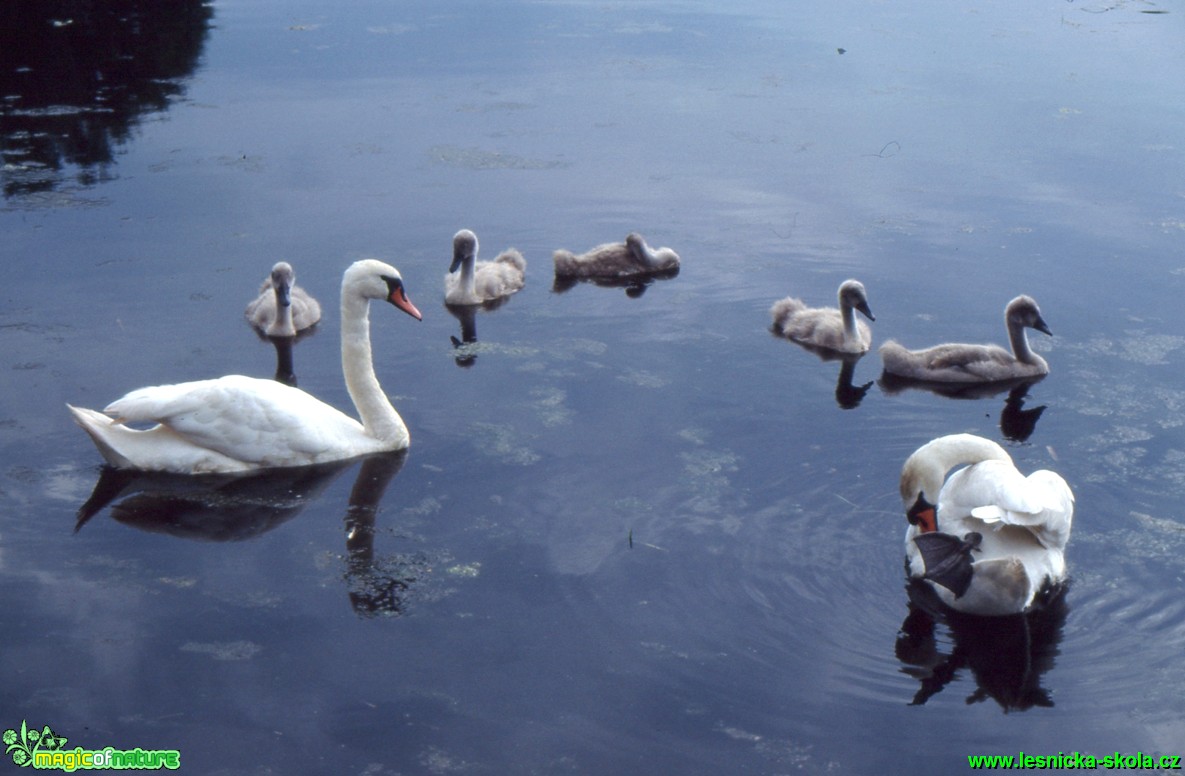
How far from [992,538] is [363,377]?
13.2 feet

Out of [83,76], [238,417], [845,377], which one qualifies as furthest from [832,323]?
[83,76]

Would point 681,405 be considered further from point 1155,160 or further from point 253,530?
point 1155,160

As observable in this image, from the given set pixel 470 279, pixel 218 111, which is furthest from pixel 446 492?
pixel 218 111

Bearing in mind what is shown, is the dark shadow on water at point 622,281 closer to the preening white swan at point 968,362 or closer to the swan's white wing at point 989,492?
the preening white swan at point 968,362

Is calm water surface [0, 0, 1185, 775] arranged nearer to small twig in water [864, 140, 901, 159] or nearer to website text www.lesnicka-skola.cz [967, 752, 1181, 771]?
website text www.lesnicka-skola.cz [967, 752, 1181, 771]

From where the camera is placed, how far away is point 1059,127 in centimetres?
1598

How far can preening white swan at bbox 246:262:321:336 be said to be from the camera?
33.9 ft

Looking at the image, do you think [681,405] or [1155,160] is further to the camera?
[1155,160]

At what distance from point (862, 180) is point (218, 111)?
7701 mm

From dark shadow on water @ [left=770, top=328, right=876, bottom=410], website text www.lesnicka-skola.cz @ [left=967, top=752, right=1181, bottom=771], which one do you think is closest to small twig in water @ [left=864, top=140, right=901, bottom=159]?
dark shadow on water @ [left=770, top=328, right=876, bottom=410]

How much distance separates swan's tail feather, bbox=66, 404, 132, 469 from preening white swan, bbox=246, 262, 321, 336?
2.32 meters

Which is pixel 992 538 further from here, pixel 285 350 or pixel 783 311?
pixel 285 350

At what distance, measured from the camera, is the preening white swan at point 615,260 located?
11.8 meters

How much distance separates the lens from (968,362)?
32.3 feet
